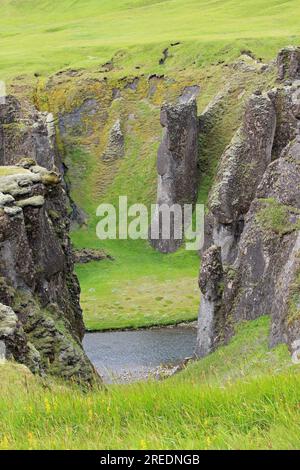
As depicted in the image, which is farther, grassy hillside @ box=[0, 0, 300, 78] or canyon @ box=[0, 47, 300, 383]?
grassy hillside @ box=[0, 0, 300, 78]

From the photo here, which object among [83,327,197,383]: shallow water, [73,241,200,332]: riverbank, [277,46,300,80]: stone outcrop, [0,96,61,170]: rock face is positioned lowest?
[73,241,200,332]: riverbank

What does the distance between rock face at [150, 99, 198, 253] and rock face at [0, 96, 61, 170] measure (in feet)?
53.0

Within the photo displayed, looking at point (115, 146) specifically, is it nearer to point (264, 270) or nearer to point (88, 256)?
point (88, 256)

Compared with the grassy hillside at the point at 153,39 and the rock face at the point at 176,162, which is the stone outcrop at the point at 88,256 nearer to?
the rock face at the point at 176,162

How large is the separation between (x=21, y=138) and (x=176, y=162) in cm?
2195

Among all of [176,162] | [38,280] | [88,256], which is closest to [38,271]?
[38,280]

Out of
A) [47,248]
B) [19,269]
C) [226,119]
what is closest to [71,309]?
[47,248]

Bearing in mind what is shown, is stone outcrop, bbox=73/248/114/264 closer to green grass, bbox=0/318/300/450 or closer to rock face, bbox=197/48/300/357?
rock face, bbox=197/48/300/357

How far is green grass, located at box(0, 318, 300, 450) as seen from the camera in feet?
37.2

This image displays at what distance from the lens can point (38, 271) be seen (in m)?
42.6

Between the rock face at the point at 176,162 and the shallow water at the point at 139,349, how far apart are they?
27422 millimetres

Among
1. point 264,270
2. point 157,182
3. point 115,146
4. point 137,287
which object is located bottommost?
point 137,287

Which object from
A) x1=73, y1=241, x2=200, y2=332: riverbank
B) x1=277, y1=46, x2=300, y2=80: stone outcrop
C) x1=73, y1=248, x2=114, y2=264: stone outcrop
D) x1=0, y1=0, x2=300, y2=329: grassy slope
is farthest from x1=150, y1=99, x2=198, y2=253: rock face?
x1=277, y1=46, x2=300, y2=80: stone outcrop

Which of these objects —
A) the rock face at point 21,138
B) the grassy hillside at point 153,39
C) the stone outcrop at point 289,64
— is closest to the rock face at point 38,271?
the rock face at point 21,138
